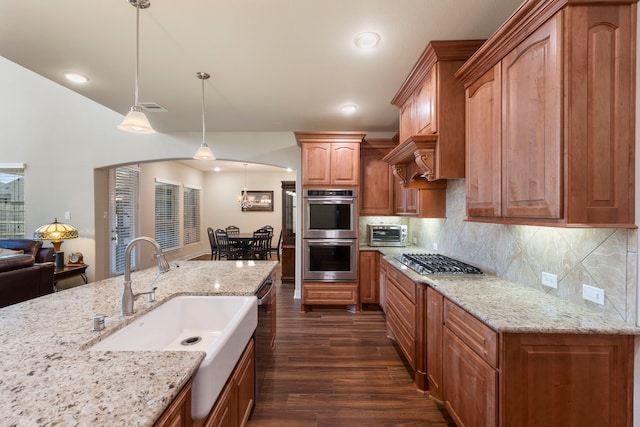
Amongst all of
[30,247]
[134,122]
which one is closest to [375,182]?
[134,122]

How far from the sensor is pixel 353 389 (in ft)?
7.30

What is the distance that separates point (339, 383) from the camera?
230 centimetres

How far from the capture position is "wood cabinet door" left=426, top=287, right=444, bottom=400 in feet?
6.22

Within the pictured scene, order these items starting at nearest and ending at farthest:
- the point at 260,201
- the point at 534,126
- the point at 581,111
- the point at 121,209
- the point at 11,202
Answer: the point at 581,111 → the point at 534,126 → the point at 11,202 → the point at 121,209 → the point at 260,201

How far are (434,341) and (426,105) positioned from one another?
187 centimetres

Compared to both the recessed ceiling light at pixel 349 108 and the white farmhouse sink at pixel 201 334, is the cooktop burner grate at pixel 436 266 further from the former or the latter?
the recessed ceiling light at pixel 349 108

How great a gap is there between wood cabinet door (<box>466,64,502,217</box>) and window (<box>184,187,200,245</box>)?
7.43 m

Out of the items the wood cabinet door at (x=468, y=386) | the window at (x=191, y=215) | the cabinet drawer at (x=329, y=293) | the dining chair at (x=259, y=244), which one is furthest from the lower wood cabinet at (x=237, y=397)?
the window at (x=191, y=215)

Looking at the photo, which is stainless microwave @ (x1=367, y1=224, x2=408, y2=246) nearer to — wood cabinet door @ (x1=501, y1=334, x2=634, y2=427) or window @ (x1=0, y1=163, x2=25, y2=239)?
wood cabinet door @ (x1=501, y1=334, x2=634, y2=427)

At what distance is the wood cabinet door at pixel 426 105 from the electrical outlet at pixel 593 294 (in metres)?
1.35

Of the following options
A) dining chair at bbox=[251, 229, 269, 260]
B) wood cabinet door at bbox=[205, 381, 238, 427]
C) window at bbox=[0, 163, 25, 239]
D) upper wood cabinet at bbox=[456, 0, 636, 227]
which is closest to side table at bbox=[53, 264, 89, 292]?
window at bbox=[0, 163, 25, 239]

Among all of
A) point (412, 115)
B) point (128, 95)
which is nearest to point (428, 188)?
point (412, 115)

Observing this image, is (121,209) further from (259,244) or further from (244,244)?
(259,244)

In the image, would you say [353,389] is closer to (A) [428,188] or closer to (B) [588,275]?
(B) [588,275]
